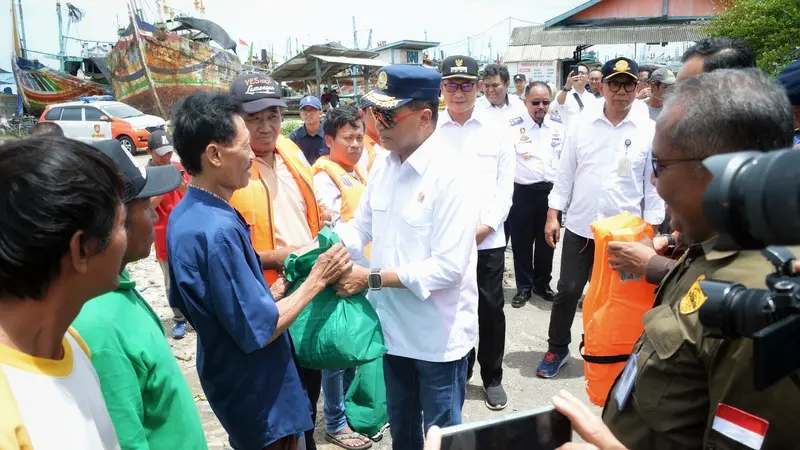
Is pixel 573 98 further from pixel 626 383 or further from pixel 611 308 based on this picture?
pixel 626 383

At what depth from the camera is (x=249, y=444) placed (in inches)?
84.0

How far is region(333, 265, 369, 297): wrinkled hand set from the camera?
7.68ft

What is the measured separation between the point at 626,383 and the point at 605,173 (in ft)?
9.38

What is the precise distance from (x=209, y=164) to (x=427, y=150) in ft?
3.05

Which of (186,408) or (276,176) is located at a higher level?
(276,176)

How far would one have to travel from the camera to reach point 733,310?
834 mm

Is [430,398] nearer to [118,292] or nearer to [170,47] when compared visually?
[118,292]

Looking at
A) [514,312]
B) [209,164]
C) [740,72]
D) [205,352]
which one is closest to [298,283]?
[205,352]

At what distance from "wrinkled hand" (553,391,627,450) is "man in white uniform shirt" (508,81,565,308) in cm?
431

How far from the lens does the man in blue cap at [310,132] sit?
7.13 metres

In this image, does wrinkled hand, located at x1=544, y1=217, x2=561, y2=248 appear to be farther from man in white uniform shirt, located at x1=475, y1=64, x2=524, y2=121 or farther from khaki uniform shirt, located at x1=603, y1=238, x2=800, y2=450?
khaki uniform shirt, located at x1=603, y1=238, x2=800, y2=450

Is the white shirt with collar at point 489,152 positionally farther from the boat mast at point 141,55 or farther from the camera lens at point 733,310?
the boat mast at point 141,55

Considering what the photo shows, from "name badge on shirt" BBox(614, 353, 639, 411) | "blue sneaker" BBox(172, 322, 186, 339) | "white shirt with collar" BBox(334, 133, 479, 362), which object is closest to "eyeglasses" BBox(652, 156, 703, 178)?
"name badge on shirt" BBox(614, 353, 639, 411)

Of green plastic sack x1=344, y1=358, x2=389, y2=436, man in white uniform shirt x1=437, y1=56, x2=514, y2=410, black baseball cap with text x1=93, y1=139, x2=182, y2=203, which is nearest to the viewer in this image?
black baseball cap with text x1=93, y1=139, x2=182, y2=203
